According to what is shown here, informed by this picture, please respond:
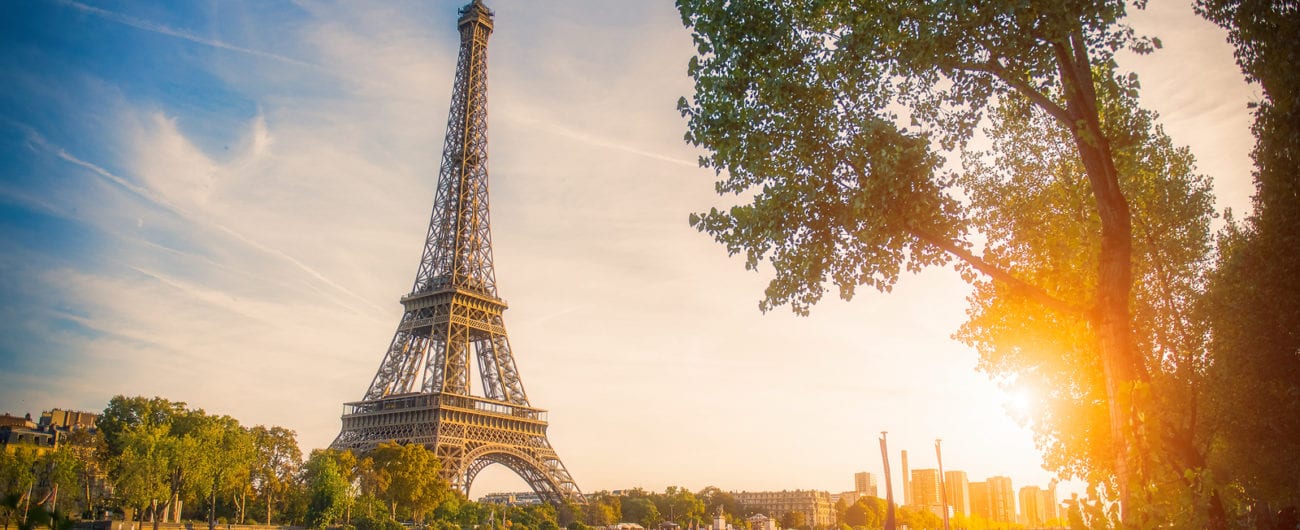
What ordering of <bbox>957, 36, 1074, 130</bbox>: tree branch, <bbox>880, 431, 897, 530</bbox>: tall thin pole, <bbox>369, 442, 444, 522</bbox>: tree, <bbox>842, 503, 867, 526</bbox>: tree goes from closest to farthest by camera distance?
1. <bbox>957, 36, 1074, 130</bbox>: tree branch
2. <bbox>880, 431, 897, 530</bbox>: tall thin pole
3. <bbox>369, 442, 444, 522</bbox>: tree
4. <bbox>842, 503, 867, 526</bbox>: tree

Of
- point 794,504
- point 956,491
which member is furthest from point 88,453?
point 956,491

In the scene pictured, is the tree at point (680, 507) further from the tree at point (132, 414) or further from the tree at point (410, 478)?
the tree at point (132, 414)

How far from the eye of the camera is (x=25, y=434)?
5978cm

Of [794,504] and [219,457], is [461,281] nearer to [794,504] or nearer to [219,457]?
[219,457]

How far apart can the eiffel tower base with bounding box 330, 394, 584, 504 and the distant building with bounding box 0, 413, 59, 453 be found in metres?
21.7

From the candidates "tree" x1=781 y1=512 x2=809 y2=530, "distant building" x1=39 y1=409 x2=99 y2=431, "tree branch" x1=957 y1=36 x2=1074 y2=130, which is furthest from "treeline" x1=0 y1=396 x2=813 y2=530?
"tree" x1=781 y1=512 x2=809 y2=530

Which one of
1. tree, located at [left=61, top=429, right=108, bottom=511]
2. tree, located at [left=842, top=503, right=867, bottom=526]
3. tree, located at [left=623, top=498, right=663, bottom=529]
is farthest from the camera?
tree, located at [left=842, top=503, right=867, bottom=526]

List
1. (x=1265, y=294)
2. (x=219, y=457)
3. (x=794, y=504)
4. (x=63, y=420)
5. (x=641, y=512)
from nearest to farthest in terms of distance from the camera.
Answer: (x=1265, y=294)
(x=219, y=457)
(x=63, y=420)
(x=641, y=512)
(x=794, y=504)

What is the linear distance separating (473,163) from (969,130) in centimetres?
7470

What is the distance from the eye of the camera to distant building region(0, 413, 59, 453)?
193 ft

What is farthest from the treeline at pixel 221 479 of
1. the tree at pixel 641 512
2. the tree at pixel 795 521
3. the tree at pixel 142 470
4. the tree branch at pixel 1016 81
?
the tree at pixel 795 521

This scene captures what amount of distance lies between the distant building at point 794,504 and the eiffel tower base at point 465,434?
108 meters

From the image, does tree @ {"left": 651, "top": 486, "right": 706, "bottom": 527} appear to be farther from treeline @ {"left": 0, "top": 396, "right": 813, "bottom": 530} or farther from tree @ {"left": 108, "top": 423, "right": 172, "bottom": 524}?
tree @ {"left": 108, "top": 423, "right": 172, "bottom": 524}

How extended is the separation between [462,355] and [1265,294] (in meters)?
66.1
